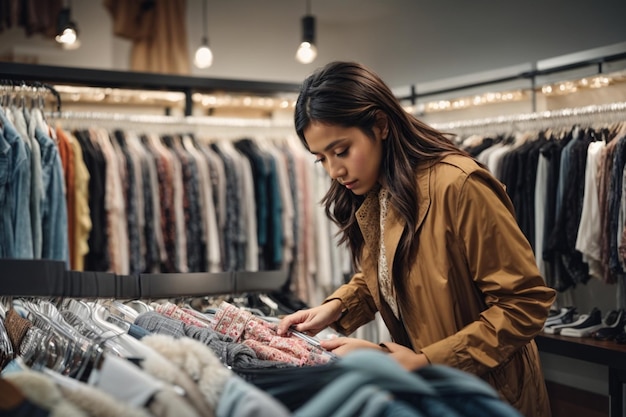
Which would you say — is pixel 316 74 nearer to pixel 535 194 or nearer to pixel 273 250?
pixel 535 194

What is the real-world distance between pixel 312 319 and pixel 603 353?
203 cm

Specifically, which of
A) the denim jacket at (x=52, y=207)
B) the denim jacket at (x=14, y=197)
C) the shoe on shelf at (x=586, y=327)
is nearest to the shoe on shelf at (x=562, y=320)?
the shoe on shelf at (x=586, y=327)

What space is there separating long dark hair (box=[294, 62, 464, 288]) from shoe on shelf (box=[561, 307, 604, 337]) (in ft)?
7.41

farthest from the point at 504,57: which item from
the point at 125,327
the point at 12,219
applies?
the point at 125,327

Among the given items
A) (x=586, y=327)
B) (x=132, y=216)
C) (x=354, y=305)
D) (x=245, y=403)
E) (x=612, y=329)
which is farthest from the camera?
(x=132, y=216)

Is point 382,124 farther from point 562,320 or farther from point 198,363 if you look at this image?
point 562,320

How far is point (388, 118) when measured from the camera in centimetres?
191

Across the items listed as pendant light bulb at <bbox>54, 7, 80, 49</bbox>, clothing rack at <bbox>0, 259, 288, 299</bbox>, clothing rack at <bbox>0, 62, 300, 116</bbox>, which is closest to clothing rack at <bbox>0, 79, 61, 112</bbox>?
clothing rack at <bbox>0, 62, 300, 116</bbox>

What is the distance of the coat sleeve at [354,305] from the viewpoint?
7.29 ft

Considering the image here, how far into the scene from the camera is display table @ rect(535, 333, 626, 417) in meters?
3.39

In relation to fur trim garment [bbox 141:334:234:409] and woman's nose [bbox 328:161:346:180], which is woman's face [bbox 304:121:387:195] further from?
fur trim garment [bbox 141:334:234:409]

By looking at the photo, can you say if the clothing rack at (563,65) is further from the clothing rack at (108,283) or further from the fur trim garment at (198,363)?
the fur trim garment at (198,363)

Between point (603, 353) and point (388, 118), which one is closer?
point (388, 118)

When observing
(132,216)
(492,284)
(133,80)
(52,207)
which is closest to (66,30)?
(133,80)
